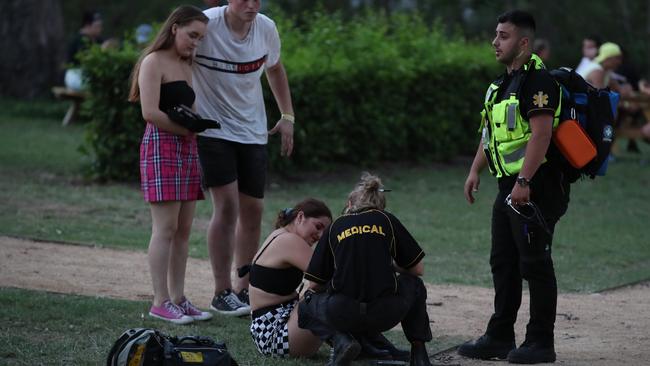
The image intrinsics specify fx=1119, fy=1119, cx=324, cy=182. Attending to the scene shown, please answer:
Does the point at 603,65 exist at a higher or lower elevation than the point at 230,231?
higher

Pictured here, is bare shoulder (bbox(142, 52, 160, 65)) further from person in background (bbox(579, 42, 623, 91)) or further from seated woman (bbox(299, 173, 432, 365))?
person in background (bbox(579, 42, 623, 91))

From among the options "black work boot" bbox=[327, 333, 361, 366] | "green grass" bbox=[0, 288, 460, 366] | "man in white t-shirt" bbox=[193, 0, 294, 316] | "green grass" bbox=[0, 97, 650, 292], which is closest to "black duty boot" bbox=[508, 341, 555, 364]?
"green grass" bbox=[0, 288, 460, 366]

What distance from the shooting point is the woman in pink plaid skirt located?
6059 millimetres

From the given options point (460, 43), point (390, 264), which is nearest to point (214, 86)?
point (390, 264)

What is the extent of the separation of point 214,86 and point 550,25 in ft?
76.1

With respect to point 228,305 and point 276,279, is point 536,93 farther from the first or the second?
point 228,305

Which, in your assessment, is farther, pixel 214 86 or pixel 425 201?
pixel 425 201

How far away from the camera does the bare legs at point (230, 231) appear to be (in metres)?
6.47

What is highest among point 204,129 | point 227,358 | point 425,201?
point 204,129

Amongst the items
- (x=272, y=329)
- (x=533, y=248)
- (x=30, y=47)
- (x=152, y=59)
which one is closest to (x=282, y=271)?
(x=272, y=329)

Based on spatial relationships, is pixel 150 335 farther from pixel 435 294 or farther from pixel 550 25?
pixel 550 25

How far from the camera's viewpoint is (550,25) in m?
28.5

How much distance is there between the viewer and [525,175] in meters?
5.31

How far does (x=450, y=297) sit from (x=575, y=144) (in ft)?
7.93
